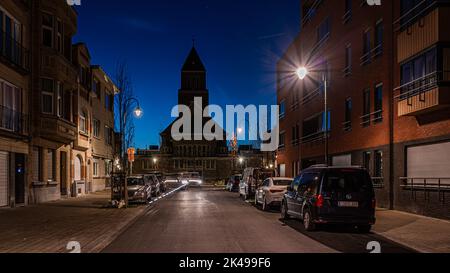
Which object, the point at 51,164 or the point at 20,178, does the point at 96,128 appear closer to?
the point at 51,164

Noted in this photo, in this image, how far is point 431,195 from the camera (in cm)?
1953

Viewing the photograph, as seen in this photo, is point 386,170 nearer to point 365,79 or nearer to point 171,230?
point 365,79

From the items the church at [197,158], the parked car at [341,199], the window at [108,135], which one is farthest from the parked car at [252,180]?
the church at [197,158]

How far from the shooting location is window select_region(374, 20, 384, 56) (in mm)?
24780

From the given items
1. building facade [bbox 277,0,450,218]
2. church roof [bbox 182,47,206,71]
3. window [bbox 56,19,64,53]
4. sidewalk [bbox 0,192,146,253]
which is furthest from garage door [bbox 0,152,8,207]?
church roof [bbox 182,47,206,71]

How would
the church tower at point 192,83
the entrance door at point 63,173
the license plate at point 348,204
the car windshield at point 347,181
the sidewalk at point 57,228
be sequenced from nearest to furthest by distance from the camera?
the sidewalk at point 57,228 → the license plate at point 348,204 → the car windshield at point 347,181 → the entrance door at point 63,173 → the church tower at point 192,83

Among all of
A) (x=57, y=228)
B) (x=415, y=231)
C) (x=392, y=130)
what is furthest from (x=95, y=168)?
(x=415, y=231)

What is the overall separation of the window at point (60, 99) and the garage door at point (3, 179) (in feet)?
16.7

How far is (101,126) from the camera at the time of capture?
46.1 m

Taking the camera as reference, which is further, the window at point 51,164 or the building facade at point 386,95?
the window at point 51,164

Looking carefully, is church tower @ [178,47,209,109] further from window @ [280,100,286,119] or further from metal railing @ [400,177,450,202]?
metal railing @ [400,177,450,202]

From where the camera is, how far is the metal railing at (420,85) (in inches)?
736

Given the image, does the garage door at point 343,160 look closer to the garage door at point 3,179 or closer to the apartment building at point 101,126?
the apartment building at point 101,126
